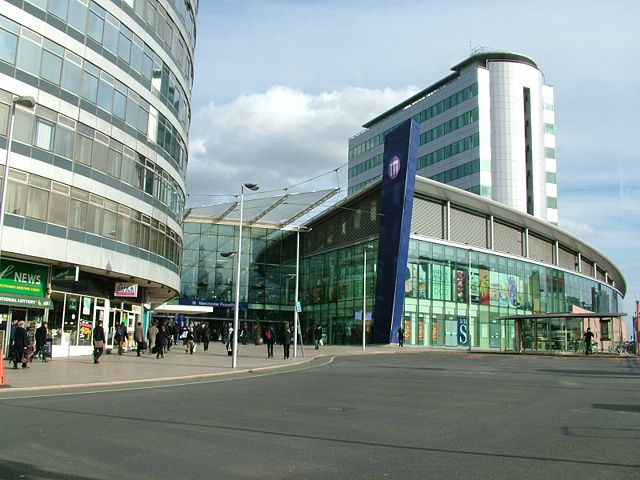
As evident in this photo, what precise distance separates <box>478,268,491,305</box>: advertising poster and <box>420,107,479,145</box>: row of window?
25889mm

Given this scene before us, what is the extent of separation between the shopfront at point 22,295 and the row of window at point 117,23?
10405 millimetres

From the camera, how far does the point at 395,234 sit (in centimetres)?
5097

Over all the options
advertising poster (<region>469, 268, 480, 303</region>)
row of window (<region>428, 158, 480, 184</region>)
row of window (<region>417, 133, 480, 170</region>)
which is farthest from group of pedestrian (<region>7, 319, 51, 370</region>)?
row of window (<region>417, 133, 480, 170</region>)

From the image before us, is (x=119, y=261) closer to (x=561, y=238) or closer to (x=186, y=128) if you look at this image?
(x=186, y=128)

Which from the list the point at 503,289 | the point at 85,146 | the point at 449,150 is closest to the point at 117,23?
the point at 85,146

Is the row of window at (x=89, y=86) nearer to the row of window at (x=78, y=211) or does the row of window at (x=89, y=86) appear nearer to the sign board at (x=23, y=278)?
the row of window at (x=78, y=211)

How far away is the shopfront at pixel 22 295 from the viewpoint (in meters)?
25.5

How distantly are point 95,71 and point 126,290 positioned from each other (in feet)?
34.6

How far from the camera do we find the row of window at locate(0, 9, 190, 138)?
82.2 ft

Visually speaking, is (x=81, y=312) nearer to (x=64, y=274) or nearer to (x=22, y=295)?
(x=64, y=274)

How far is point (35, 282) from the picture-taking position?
27.3 metres

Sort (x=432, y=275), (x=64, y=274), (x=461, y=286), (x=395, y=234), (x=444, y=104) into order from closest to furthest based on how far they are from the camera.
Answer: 1. (x=64, y=274)
2. (x=395, y=234)
3. (x=432, y=275)
4. (x=461, y=286)
5. (x=444, y=104)

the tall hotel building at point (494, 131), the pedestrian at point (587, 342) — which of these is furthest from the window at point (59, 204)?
the tall hotel building at point (494, 131)

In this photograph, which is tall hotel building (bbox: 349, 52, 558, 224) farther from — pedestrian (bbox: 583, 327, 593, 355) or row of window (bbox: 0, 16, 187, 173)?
row of window (bbox: 0, 16, 187, 173)
